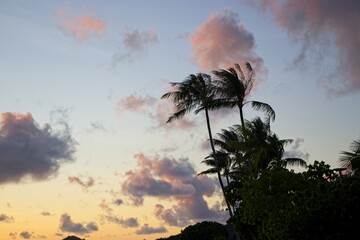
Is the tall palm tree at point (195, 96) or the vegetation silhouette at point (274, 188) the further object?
the tall palm tree at point (195, 96)

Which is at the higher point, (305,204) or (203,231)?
(203,231)

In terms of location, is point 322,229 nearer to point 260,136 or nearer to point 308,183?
point 308,183

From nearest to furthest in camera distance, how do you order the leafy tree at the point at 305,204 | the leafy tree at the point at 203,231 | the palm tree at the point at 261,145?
the leafy tree at the point at 305,204 → the palm tree at the point at 261,145 → the leafy tree at the point at 203,231

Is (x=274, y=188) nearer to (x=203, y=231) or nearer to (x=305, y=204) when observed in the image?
(x=305, y=204)

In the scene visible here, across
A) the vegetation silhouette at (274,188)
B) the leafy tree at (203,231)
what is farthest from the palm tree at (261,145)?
the leafy tree at (203,231)

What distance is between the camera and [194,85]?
42.4 m

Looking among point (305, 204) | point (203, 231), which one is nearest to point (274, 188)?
point (305, 204)

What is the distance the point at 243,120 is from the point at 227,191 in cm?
633

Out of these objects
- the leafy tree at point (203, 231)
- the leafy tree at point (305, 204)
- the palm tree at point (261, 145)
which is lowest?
the leafy tree at point (305, 204)

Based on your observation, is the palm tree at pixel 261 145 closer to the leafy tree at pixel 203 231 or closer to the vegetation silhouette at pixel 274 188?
the vegetation silhouette at pixel 274 188

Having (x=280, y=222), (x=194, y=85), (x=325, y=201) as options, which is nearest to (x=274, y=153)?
(x=194, y=85)

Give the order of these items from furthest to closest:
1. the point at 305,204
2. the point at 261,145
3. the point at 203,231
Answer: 1. the point at 203,231
2. the point at 261,145
3. the point at 305,204

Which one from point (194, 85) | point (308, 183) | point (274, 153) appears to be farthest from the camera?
point (274, 153)

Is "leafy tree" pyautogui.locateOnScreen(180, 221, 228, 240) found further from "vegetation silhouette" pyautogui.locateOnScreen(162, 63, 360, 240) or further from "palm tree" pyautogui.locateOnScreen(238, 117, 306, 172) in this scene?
"palm tree" pyautogui.locateOnScreen(238, 117, 306, 172)
